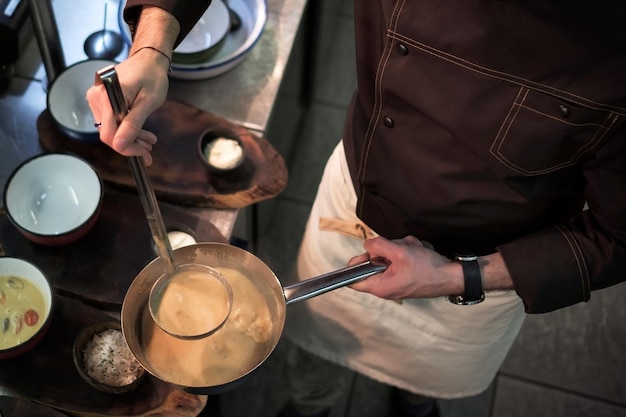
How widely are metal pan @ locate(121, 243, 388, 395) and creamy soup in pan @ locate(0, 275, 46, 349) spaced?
219 millimetres

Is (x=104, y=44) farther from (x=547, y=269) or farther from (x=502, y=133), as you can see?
(x=547, y=269)

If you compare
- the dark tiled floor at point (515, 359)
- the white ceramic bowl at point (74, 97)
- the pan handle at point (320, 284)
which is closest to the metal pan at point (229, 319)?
the pan handle at point (320, 284)

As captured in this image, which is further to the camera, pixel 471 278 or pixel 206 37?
pixel 206 37

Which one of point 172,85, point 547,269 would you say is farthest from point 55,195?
point 547,269

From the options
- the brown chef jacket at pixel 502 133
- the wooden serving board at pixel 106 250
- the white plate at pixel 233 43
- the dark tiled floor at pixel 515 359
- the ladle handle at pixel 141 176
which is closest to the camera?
the ladle handle at pixel 141 176

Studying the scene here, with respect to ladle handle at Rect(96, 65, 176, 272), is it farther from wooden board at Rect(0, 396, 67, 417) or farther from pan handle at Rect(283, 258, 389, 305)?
wooden board at Rect(0, 396, 67, 417)

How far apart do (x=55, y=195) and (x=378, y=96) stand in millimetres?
587

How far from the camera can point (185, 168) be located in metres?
1.23

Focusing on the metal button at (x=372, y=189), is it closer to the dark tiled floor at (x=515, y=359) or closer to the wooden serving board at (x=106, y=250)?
the wooden serving board at (x=106, y=250)

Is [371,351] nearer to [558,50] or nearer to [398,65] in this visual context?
[398,65]

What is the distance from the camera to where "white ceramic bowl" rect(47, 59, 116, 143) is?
48.8 inches

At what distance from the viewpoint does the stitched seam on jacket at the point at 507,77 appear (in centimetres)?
83

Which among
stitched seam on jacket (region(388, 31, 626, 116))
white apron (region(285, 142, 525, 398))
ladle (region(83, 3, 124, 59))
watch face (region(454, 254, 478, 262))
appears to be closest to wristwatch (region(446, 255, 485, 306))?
watch face (region(454, 254, 478, 262))

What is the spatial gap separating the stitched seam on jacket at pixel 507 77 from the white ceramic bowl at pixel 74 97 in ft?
2.03
